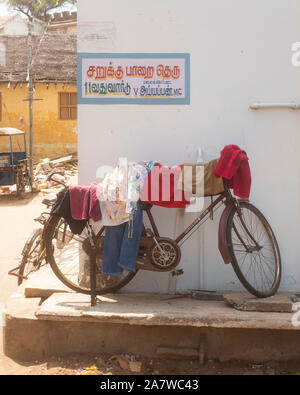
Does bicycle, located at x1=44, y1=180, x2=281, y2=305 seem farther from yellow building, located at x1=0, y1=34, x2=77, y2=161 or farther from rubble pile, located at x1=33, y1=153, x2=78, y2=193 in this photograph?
yellow building, located at x1=0, y1=34, x2=77, y2=161

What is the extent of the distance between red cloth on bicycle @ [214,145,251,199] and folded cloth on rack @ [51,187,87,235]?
123cm

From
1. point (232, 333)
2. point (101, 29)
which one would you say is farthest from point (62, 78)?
point (232, 333)

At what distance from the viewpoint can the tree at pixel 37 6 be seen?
36.3 metres

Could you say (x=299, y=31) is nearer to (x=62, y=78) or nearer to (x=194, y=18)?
(x=194, y=18)

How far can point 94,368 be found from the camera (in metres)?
4.07

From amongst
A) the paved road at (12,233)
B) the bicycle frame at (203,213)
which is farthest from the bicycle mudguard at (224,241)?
the paved road at (12,233)

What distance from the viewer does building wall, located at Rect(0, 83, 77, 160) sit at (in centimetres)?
2023

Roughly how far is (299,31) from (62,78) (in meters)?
16.9

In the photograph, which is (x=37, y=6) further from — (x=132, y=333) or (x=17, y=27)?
(x=132, y=333)

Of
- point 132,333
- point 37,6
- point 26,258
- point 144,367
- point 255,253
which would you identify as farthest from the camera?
point 37,6

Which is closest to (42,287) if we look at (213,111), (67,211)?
(67,211)

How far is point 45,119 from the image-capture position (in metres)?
20.2

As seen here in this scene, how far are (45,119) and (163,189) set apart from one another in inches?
664
